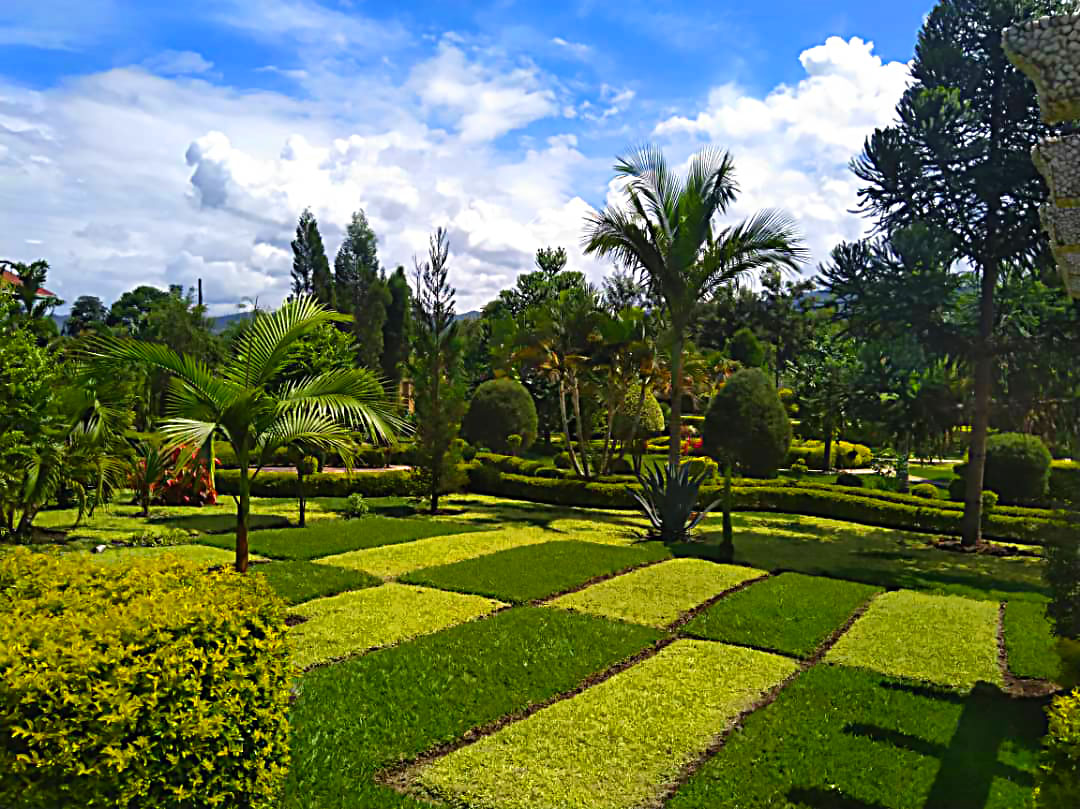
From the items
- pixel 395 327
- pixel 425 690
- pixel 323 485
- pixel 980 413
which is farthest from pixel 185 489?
pixel 395 327

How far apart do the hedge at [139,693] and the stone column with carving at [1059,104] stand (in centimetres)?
379

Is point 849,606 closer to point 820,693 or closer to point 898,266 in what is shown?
point 820,693

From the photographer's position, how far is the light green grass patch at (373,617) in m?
7.14

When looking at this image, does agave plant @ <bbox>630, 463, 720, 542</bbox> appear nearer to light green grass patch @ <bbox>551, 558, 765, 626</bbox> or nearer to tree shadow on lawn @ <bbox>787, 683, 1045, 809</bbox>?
light green grass patch @ <bbox>551, 558, 765, 626</bbox>

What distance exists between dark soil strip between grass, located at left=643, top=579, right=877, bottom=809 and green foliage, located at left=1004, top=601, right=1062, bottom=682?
4.95 feet

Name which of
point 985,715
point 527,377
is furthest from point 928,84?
point 527,377

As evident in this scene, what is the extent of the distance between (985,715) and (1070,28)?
199 inches

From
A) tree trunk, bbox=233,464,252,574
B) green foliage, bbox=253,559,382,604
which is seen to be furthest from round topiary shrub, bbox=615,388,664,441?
tree trunk, bbox=233,464,252,574

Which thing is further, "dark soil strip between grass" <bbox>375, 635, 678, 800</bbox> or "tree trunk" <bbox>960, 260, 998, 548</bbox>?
"tree trunk" <bbox>960, 260, 998, 548</bbox>

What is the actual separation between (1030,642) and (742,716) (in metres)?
3.99

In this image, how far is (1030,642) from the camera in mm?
7902

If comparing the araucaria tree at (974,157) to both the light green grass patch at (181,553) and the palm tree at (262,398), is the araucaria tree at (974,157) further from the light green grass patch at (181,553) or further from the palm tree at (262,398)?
the light green grass patch at (181,553)

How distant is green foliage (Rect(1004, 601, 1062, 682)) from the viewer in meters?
7.06

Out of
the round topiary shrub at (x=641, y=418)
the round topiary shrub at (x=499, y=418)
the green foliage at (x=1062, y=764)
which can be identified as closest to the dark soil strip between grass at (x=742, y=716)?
the green foliage at (x=1062, y=764)
